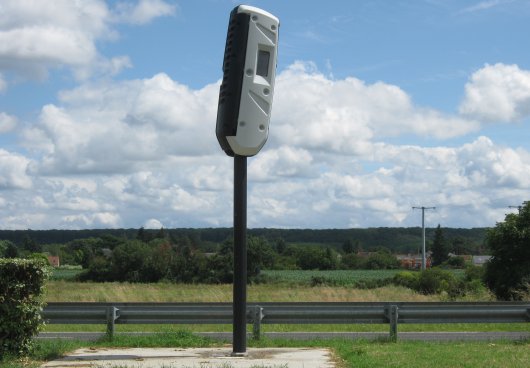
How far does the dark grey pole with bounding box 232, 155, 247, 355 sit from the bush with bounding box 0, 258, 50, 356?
9.00 feet

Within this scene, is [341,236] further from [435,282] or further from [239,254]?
[239,254]

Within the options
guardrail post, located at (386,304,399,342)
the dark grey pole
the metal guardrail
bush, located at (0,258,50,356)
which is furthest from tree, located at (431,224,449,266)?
bush, located at (0,258,50,356)

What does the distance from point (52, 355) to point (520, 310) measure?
8329 mm

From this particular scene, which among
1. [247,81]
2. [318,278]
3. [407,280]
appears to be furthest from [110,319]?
[318,278]

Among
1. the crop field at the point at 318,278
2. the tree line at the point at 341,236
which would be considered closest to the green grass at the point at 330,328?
the crop field at the point at 318,278

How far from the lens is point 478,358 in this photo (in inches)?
428

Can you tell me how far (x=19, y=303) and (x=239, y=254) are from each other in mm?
3162

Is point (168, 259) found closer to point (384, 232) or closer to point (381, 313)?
point (381, 313)

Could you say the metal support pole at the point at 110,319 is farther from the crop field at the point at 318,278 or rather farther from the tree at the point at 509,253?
the crop field at the point at 318,278

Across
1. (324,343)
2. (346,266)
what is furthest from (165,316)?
(346,266)

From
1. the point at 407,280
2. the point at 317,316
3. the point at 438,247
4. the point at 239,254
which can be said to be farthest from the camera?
the point at 438,247

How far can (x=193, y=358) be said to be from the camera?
1119 cm

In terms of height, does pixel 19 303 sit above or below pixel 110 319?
above

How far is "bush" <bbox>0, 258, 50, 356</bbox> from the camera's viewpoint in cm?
1114
